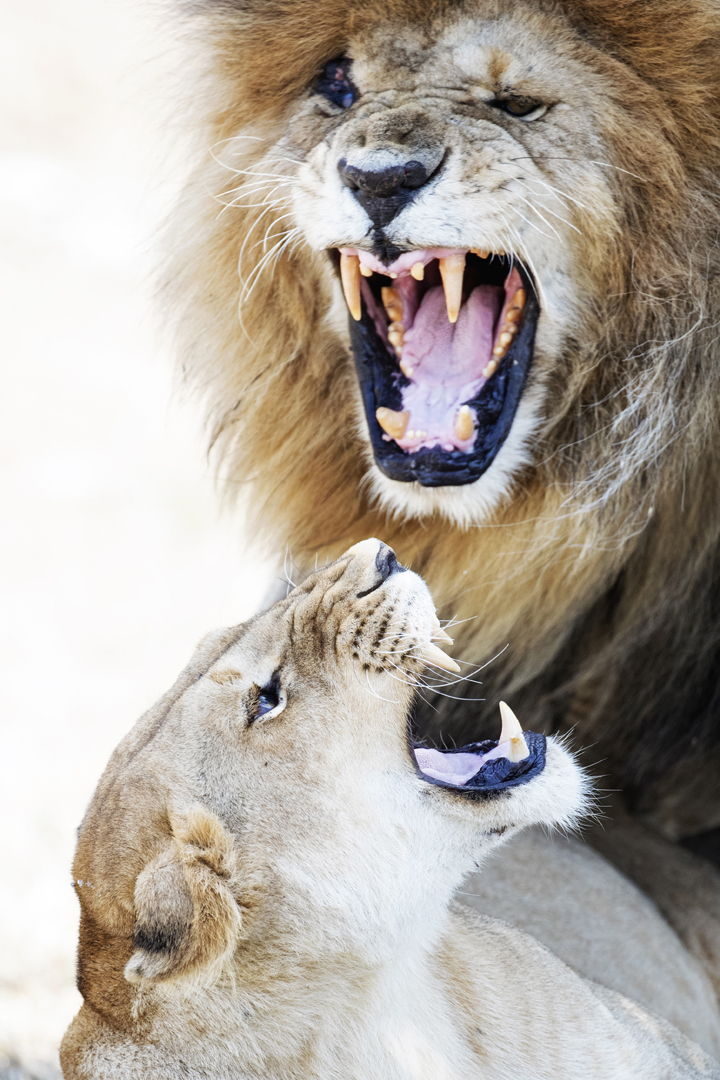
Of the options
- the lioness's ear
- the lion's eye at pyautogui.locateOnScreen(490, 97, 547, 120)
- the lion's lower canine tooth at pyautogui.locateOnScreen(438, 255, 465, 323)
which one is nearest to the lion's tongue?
the lion's lower canine tooth at pyautogui.locateOnScreen(438, 255, 465, 323)

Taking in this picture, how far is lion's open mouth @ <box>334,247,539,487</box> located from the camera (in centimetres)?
232

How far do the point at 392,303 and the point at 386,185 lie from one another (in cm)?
43

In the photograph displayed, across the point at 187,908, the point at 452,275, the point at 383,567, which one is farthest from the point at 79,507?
the point at 187,908

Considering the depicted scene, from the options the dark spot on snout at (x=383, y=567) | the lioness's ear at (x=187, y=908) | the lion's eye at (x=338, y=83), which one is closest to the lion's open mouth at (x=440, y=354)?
the lion's eye at (x=338, y=83)

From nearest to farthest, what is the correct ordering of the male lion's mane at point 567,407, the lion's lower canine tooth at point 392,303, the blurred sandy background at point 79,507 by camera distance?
1. the male lion's mane at point 567,407
2. the lion's lower canine tooth at point 392,303
3. the blurred sandy background at point 79,507

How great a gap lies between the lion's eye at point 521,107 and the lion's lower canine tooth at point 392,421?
0.52 m

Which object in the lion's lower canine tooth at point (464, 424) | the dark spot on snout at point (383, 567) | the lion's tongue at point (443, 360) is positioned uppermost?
the lion's tongue at point (443, 360)

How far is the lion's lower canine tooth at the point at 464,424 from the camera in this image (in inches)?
90.8

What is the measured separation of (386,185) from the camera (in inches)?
81.0

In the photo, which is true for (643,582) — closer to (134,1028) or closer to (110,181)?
(134,1028)

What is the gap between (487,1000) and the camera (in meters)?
2.01

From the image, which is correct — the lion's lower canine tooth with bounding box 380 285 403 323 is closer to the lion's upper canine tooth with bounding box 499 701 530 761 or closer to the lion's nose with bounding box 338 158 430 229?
the lion's nose with bounding box 338 158 430 229

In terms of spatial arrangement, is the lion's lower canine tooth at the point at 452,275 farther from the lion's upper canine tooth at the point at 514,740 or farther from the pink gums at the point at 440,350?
the lion's upper canine tooth at the point at 514,740

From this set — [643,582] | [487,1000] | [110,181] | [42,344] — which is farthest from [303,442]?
[110,181]
